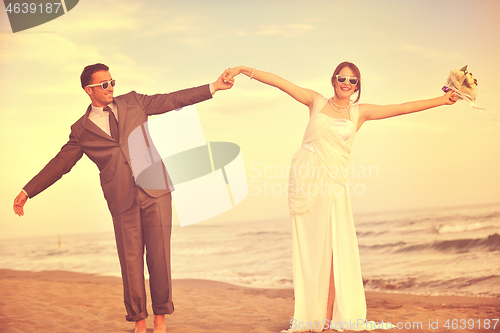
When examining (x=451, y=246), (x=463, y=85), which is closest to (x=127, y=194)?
(x=463, y=85)

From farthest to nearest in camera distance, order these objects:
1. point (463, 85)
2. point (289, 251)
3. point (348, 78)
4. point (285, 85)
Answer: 1. point (289, 251)
2. point (463, 85)
3. point (285, 85)
4. point (348, 78)

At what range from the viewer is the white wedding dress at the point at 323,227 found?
3527mm

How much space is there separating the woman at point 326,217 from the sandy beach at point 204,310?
459 millimetres

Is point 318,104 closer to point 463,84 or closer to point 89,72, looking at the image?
point 463,84

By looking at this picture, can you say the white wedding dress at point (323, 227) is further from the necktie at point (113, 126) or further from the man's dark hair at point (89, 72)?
the man's dark hair at point (89, 72)

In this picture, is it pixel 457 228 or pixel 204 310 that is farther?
pixel 457 228

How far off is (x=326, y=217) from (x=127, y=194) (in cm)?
151

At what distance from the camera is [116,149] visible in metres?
3.50

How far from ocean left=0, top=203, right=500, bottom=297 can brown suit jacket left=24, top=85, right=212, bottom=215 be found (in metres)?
5.79

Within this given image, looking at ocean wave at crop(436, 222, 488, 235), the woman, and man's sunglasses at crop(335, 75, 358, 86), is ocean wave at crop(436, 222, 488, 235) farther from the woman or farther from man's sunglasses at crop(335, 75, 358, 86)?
man's sunglasses at crop(335, 75, 358, 86)

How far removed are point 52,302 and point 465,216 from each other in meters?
11.7

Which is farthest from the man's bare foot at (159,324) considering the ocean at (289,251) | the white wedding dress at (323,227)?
the ocean at (289,251)

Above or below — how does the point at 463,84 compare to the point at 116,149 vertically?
above

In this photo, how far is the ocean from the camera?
962cm
